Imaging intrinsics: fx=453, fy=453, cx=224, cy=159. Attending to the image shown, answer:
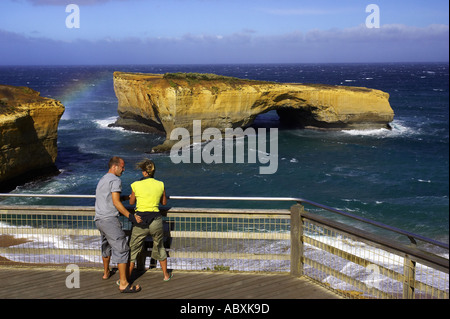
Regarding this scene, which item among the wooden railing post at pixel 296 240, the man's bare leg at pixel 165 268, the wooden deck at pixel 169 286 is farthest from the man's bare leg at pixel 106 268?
the wooden railing post at pixel 296 240

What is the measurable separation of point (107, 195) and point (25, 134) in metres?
20.4

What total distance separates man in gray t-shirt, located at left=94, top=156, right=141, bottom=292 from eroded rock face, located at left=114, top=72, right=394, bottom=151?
29.0m

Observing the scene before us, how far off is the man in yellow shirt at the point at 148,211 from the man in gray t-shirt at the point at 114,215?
0.13 metres

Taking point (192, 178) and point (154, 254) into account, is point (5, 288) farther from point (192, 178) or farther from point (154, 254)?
point (192, 178)

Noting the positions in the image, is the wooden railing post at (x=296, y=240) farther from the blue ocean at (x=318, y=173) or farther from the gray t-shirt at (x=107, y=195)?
the blue ocean at (x=318, y=173)

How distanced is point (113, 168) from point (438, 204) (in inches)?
780

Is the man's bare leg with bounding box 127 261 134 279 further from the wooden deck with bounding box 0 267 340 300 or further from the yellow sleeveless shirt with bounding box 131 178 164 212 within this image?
the yellow sleeveless shirt with bounding box 131 178 164 212

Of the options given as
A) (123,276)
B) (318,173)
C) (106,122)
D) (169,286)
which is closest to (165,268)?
(169,286)

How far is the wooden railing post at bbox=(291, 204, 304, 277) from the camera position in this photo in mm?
5926

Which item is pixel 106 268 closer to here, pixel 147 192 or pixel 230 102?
pixel 147 192

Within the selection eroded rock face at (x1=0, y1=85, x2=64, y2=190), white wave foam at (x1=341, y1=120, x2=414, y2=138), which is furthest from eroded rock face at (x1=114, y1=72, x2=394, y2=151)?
eroded rock face at (x1=0, y1=85, x2=64, y2=190)

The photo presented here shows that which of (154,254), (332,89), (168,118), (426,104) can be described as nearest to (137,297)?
(154,254)

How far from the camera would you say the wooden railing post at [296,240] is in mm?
5926
